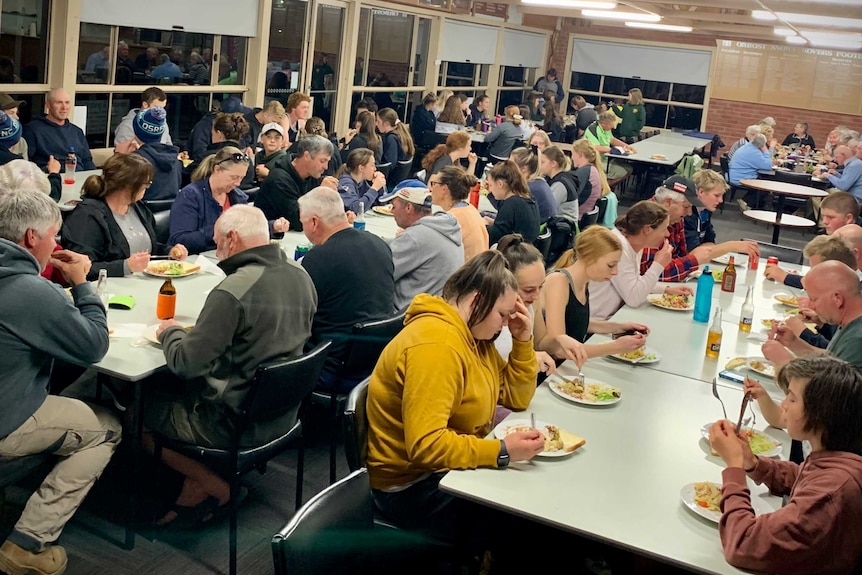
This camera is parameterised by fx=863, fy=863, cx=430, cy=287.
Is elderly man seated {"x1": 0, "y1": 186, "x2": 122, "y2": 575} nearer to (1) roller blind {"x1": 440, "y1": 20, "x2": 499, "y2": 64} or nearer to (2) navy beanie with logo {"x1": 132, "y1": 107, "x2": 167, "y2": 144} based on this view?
(2) navy beanie with logo {"x1": 132, "y1": 107, "x2": 167, "y2": 144}

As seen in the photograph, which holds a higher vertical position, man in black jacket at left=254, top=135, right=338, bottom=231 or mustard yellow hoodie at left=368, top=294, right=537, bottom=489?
man in black jacket at left=254, top=135, right=338, bottom=231

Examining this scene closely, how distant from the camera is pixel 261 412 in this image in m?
3.04

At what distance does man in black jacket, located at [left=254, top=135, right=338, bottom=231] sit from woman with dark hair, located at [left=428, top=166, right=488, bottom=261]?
985 mm

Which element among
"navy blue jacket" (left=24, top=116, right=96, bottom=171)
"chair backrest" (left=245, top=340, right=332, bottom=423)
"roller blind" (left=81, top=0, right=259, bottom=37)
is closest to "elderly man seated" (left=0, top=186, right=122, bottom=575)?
"chair backrest" (left=245, top=340, right=332, bottom=423)

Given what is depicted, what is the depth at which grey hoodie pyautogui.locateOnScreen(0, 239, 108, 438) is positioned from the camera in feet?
8.63

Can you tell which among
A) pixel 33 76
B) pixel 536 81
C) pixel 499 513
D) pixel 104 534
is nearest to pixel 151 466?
pixel 104 534

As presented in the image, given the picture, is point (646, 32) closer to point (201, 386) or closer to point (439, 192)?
point (439, 192)

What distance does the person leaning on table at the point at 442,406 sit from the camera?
247 cm

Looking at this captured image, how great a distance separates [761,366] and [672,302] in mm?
1013

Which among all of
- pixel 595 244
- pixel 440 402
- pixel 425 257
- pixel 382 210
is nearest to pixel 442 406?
pixel 440 402

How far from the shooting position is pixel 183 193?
16.0ft

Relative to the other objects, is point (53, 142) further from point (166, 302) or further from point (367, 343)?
point (367, 343)

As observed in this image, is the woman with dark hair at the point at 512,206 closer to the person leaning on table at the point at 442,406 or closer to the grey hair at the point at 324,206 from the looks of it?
the grey hair at the point at 324,206

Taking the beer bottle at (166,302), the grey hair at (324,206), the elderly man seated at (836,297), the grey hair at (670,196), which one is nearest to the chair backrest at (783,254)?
the grey hair at (670,196)
